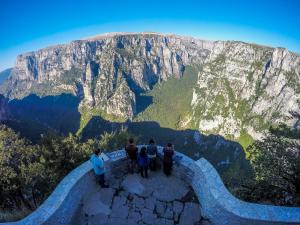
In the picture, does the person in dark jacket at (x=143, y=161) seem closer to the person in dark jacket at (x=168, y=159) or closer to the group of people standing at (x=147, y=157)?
the group of people standing at (x=147, y=157)

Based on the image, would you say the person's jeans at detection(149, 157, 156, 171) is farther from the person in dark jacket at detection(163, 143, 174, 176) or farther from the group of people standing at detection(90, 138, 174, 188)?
the person in dark jacket at detection(163, 143, 174, 176)

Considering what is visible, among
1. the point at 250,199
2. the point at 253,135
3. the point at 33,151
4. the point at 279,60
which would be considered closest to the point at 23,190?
the point at 33,151

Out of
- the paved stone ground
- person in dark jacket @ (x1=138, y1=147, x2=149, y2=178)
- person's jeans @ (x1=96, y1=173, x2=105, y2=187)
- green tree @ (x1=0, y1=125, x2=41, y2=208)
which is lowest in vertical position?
green tree @ (x1=0, y1=125, x2=41, y2=208)

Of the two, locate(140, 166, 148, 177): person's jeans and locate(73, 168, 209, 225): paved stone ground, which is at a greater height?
locate(140, 166, 148, 177): person's jeans

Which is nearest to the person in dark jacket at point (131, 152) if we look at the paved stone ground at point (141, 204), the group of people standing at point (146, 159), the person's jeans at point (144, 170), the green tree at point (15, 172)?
the group of people standing at point (146, 159)

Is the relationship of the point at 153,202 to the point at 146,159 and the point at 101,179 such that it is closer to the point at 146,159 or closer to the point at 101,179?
the point at 146,159

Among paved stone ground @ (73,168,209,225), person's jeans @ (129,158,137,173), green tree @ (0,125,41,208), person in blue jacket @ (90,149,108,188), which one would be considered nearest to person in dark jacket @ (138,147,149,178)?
paved stone ground @ (73,168,209,225)

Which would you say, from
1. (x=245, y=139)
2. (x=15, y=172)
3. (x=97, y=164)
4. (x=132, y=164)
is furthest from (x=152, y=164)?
(x=245, y=139)
